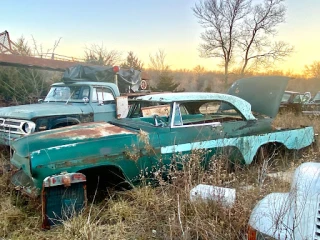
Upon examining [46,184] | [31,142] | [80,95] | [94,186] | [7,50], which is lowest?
[94,186]

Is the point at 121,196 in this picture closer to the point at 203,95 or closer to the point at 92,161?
the point at 92,161

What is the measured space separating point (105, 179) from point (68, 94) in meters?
3.85

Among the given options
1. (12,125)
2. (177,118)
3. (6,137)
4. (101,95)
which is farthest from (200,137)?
(6,137)

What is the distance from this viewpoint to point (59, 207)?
9.72 ft

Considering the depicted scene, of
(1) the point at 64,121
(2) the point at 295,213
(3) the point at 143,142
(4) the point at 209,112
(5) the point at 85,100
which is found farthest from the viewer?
(5) the point at 85,100

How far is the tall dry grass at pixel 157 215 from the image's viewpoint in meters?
2.61

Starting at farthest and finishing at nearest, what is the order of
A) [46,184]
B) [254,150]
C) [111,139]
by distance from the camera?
[254,150]
[111,139]
[46,184]

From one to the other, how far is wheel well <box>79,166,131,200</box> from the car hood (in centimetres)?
320

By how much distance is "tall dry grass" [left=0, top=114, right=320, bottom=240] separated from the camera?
8.55 ft

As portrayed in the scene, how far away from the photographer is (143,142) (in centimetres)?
358

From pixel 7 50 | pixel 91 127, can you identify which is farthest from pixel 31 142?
pixel 7 50

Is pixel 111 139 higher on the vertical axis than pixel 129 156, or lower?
higher

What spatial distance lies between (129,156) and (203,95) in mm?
1782

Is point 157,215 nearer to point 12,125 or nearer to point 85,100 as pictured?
point 12,125
